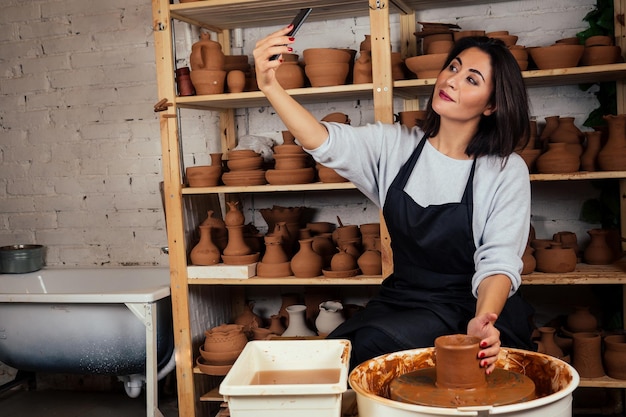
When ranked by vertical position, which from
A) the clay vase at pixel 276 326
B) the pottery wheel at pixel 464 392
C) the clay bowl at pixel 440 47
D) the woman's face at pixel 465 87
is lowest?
the clay vase at pixel 276 326

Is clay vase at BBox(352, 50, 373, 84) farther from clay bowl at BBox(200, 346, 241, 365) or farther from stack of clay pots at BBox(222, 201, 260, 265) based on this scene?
clay bowl at BBox(200, 346, 241, 365)

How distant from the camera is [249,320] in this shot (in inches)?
154

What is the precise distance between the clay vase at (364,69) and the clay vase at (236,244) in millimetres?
985

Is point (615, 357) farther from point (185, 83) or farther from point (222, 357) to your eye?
point (185, 83)

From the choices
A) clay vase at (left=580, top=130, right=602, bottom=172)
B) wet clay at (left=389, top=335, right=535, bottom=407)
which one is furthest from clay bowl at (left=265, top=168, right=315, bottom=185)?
wet clay at (left=389, top=335, right=535, bottom=407)

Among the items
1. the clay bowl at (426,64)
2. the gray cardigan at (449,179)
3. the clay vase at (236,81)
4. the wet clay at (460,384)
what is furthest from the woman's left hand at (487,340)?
the clay vase at (236,81)

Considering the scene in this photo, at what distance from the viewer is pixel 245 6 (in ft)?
11.3

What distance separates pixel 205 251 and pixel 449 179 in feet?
5.38

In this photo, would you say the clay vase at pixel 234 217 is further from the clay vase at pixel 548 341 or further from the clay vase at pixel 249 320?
the clay vase at pixel 548 341

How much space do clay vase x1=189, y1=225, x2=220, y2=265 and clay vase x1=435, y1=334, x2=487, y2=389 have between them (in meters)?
2.24

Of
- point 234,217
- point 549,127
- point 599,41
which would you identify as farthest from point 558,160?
point 234,217

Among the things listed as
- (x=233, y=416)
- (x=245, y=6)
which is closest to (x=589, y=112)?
(x=245, y=6)

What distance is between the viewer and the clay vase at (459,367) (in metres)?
1.44

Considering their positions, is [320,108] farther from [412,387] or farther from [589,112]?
[412,387]
